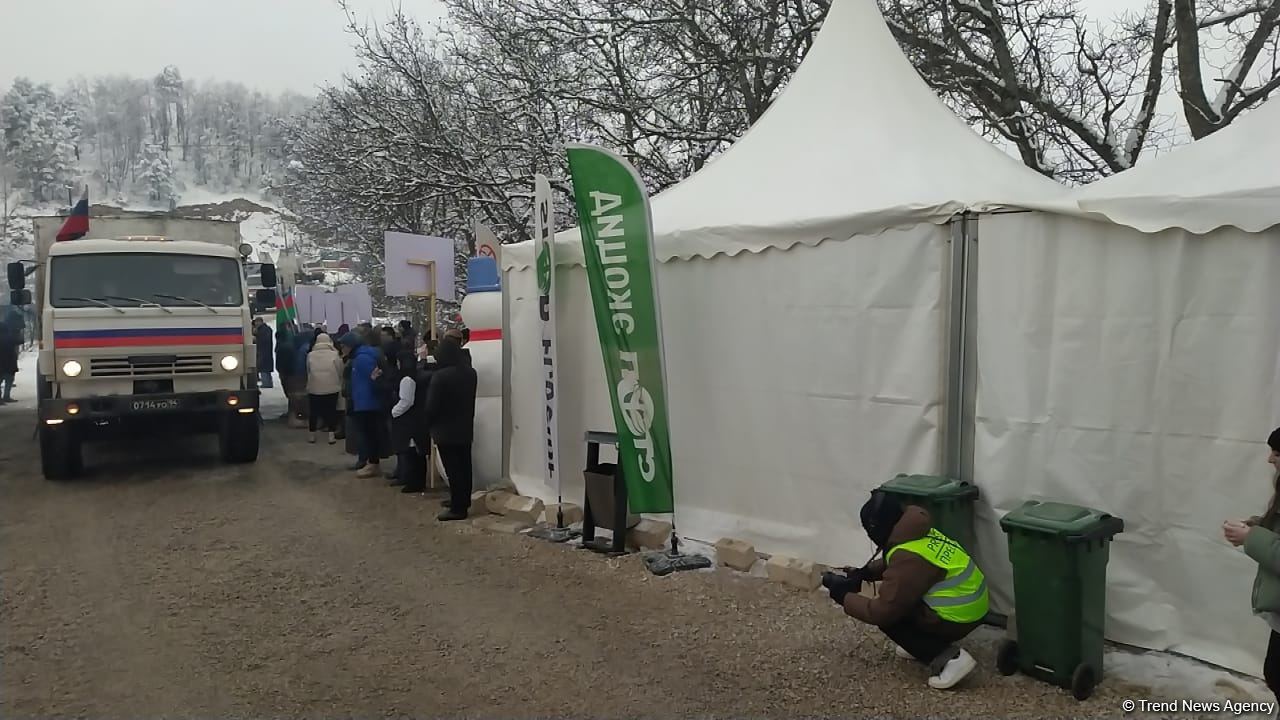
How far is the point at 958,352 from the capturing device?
5230mm

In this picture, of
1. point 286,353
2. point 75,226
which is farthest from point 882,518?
point 286,353

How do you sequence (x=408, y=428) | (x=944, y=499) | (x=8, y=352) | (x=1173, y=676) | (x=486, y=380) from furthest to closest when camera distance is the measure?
1. (x=8, y=352)
2. (x=408, y=428)
3. (x=486, y=380)
4. (x=944, y=499)
5. (x=1173, y=676)

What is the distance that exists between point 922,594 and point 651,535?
3.03 metres

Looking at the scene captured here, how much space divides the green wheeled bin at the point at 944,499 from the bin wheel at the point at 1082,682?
106 cm

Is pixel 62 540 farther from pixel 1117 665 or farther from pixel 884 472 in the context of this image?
pixel 1117 665

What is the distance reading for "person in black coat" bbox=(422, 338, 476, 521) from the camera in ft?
25.5

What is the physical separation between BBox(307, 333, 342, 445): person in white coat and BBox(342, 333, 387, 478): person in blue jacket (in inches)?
85.2

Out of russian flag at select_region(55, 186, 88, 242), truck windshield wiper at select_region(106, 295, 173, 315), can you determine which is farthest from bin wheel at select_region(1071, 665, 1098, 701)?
russian flag at select_region(55, 186, 88, 242)

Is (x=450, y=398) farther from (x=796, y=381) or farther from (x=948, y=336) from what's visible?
(x=948, y=336)

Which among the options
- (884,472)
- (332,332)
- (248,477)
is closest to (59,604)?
(248,477)

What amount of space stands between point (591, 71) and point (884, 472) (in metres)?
12.6

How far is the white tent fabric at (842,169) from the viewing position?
589 cm

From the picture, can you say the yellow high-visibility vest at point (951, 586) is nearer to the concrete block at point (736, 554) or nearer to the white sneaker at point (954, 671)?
the white sneaker at point (954, 671)

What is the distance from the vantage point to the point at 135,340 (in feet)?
30.7
